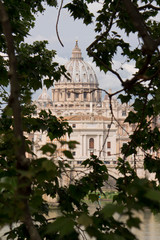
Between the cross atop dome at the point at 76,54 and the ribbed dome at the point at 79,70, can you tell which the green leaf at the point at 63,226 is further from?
the cross atop dome at the point at 76,54

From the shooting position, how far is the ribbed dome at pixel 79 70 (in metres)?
55.2

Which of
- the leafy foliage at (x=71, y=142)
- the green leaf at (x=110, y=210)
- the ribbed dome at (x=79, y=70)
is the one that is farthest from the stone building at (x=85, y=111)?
the green leaf at (x=110, y=210)

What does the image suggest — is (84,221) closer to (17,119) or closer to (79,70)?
(17,119)

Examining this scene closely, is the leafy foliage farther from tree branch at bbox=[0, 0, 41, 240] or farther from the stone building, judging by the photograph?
the stone building

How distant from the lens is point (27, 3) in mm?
3100

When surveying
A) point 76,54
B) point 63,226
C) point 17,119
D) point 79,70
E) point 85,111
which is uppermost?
point 76,54

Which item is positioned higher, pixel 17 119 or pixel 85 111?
pixel 85 111

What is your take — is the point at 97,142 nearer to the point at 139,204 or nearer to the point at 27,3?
the point at 27,3

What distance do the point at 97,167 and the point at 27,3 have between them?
4.30 feet

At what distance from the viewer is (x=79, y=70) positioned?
56219mm

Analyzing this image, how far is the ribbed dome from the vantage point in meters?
55.2

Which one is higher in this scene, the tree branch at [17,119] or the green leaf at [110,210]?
the tree branch at [17,119]

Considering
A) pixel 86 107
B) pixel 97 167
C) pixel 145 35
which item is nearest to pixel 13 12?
pixel 97 167

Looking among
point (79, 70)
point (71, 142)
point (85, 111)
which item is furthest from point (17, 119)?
point (79, 70)
